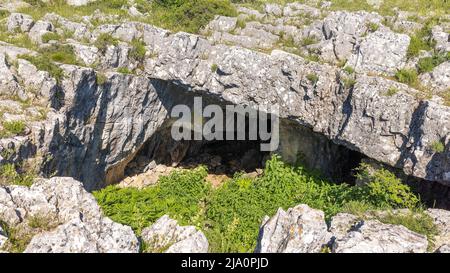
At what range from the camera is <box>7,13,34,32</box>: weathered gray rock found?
1313cm

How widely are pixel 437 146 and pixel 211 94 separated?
743cm

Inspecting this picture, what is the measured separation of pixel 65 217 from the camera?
6.25 metres

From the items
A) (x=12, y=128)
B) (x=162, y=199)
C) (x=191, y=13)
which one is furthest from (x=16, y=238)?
(x=191, y=13)

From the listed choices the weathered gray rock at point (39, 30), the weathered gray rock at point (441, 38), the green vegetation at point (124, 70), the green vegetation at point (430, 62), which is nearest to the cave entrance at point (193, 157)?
the green vegetation at point (124, 70)

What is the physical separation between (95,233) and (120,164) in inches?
356

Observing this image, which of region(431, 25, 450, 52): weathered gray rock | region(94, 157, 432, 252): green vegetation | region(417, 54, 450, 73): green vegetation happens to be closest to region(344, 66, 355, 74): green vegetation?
region(417, 54, 450, 73): green vegetation

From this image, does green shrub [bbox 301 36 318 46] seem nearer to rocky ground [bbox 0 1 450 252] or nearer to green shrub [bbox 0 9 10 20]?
rocky ground [bbox 0 1 450 252]

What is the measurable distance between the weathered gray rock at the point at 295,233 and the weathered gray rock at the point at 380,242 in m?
0.41

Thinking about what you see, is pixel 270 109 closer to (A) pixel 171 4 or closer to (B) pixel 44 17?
(A) pixel 171 4

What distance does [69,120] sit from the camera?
10906mm

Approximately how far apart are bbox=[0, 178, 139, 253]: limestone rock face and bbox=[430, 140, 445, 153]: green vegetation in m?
8.16

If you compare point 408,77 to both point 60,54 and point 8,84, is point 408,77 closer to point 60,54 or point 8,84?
point 60,54

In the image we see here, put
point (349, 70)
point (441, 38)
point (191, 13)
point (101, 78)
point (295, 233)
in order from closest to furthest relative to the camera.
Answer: point (295, 233)
point (349, 70)
point (101, 78)
point (441, 38)
point (191, 13)

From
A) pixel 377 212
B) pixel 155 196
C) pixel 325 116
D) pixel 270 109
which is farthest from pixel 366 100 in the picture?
pixel 155 196
